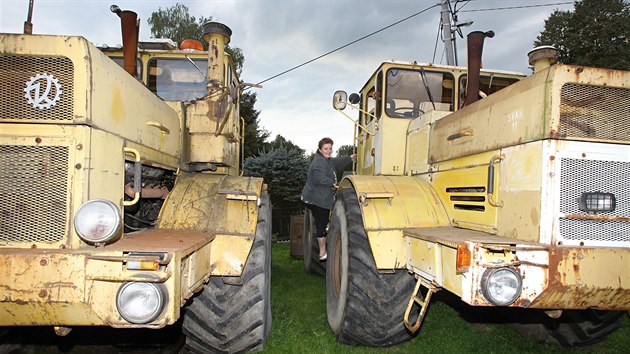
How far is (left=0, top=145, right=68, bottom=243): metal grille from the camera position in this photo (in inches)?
96.0

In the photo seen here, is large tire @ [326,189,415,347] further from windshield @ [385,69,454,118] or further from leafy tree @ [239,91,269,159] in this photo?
leafy tree @ [239,91,269,159]

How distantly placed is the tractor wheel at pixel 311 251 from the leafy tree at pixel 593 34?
1437 cm

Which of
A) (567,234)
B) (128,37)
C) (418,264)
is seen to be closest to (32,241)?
(128,37)

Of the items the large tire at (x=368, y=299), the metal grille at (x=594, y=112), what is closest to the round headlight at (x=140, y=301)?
the large tire at (x=368, y=299)

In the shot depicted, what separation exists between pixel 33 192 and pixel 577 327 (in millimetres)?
4471

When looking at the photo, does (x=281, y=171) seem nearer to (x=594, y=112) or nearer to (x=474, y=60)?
(x=474, y=60)

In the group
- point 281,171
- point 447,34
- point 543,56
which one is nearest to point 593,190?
point 543,56

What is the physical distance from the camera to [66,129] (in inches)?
96.9

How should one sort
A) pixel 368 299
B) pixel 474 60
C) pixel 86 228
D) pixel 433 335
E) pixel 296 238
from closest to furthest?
pixel 86 228
pixel 368 299
pixel 474 60
pixel 433 335
pixel 296 238

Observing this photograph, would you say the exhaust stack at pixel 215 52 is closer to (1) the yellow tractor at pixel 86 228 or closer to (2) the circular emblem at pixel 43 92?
(1) the yellow tractor at pixel 86 228

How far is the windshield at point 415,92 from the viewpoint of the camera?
545 cm

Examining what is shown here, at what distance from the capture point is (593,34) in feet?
57.0

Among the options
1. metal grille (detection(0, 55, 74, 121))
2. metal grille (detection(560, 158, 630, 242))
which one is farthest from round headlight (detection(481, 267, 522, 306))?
metal grille (detection(0, 55, 74, 121))

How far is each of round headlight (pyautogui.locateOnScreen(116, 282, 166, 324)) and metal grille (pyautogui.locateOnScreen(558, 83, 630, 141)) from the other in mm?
2507
